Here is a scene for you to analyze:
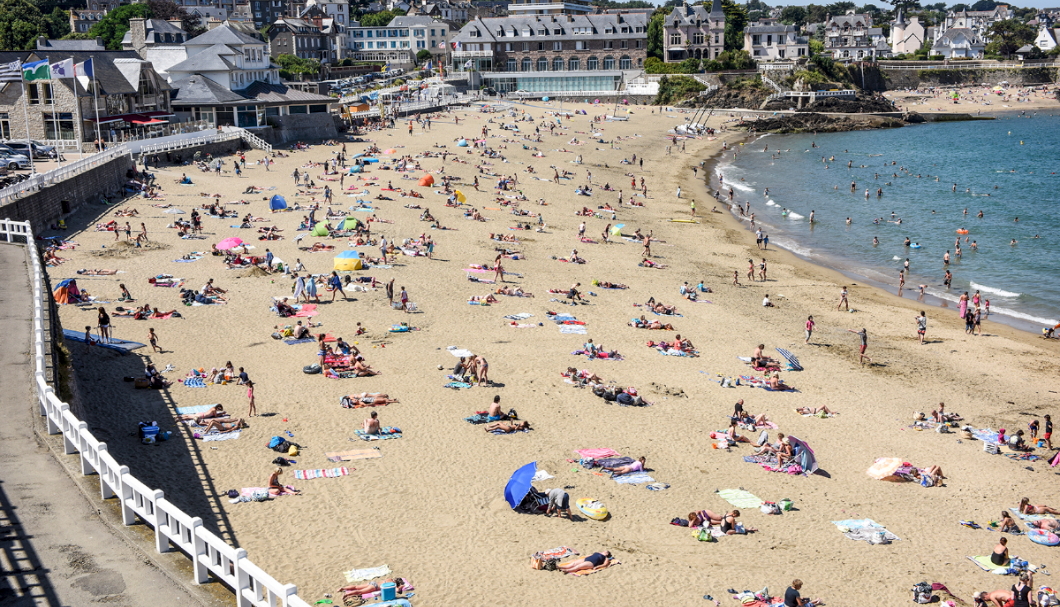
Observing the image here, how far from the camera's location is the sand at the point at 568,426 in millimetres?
12844

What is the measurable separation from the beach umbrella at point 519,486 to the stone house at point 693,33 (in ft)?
301

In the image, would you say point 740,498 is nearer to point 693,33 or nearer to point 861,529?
point 861,529

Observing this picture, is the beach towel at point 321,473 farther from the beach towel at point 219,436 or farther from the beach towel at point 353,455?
the beach towel at point 219,436

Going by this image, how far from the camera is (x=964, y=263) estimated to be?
34.6m

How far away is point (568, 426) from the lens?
1764 cm

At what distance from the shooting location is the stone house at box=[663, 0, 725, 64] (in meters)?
99.4

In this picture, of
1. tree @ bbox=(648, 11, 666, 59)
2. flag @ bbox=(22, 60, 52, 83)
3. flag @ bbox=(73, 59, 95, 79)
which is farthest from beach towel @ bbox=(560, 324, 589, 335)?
tree @ bbox=(648, 11, 666, 59)

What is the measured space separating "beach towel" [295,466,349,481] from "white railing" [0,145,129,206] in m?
16.5

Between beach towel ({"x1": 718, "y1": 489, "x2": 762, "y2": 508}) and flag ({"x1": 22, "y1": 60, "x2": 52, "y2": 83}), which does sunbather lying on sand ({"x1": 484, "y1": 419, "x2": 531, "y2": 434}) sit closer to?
beach towel ({"x1": 718, "y1": 489, "x2": 762, "y2": 508})

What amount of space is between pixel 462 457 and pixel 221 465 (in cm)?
405

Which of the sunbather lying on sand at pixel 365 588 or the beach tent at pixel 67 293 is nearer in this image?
the sunbather lying on sand at pixel 365 588

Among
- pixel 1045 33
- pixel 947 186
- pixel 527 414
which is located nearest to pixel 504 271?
pixel 527 414

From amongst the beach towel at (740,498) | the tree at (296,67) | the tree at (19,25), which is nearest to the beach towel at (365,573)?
the beach towel at (740,498)

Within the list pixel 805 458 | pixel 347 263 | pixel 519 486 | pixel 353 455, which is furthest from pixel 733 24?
pixel 519 486
